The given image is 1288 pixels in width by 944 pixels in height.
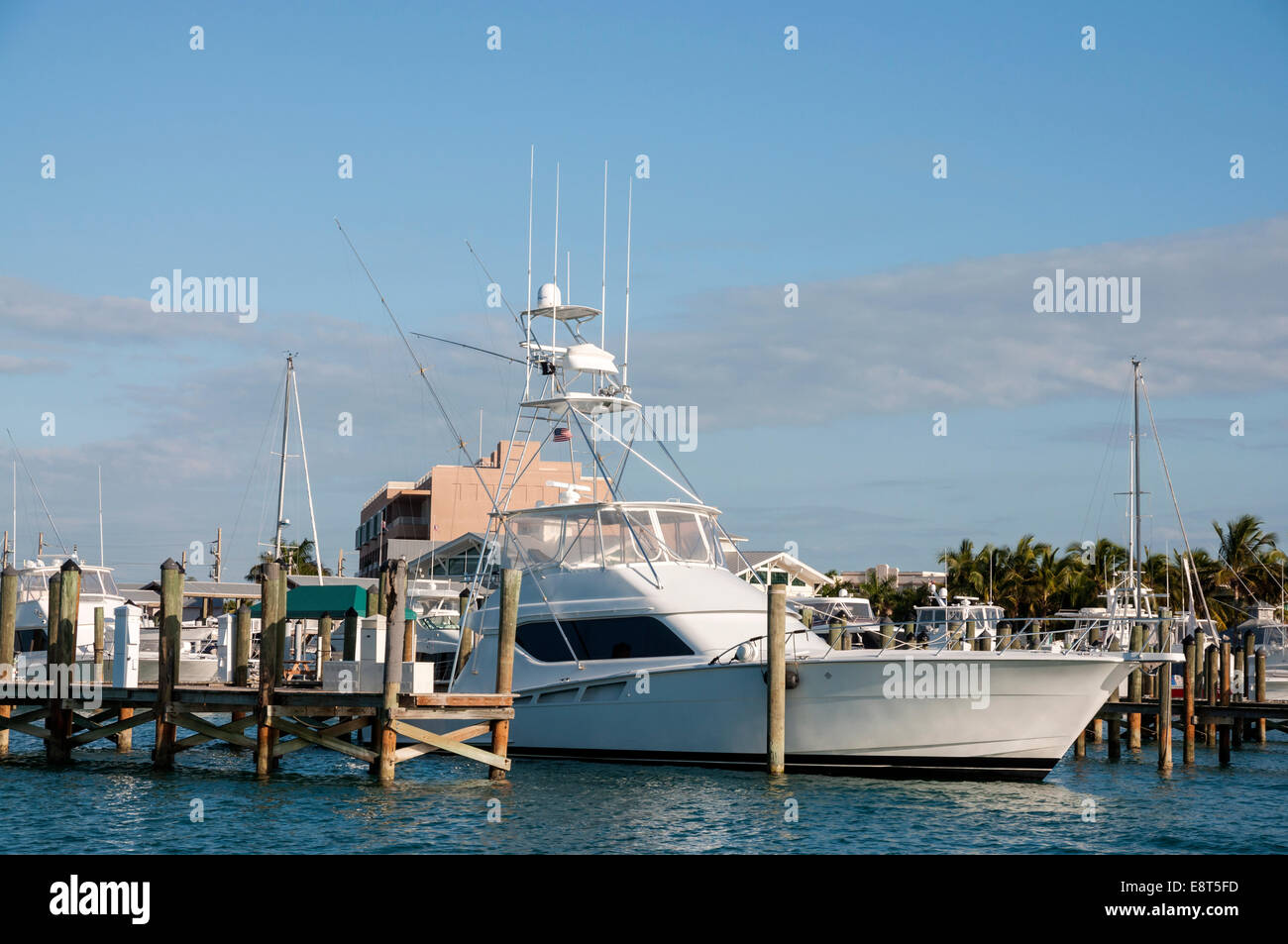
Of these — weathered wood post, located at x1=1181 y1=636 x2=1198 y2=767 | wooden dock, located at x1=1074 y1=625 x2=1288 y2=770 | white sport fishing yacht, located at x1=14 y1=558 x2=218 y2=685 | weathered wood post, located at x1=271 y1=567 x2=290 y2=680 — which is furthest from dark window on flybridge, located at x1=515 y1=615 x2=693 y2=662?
white sport fishing yacht, located at x1=14 y1=558 x2=218 y2=685

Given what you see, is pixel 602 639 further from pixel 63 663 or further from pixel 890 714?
pixel 63 663

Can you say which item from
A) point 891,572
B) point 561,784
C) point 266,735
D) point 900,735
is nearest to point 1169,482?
point 900,735

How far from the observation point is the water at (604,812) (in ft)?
49.1

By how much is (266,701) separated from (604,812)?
5.36 meters

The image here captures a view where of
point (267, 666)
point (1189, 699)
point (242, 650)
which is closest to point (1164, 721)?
point (1189, 699)

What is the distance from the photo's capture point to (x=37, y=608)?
3875cm

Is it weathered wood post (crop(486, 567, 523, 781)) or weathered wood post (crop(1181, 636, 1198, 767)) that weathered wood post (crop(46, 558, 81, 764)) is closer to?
weathered wood post (crop(486, 567, 523, 781))

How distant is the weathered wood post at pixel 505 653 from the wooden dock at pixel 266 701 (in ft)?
0.05

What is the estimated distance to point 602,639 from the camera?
22359 millimetres

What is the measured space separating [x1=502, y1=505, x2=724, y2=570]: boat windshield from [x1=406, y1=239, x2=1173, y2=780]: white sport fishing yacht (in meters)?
0.03

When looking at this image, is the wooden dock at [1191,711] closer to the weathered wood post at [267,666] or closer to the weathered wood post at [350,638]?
the weathered wood post at [350,638]

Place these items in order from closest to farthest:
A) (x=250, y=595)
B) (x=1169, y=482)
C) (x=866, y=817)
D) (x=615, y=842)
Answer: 1. (x=615, y=842)
2. (x=866, y=817)
3. (x=1169, y=482)
4. (x=250, y=595)
